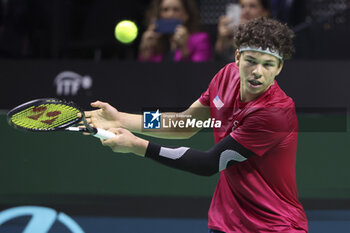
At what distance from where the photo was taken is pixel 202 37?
3.92 m

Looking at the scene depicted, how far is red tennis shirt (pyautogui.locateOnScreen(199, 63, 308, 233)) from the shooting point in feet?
7.39

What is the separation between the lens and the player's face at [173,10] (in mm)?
4059

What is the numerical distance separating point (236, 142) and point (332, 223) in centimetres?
128

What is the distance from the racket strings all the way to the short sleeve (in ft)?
2.25

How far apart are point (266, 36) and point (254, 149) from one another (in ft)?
1.46

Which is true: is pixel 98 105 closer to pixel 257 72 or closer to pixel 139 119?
pixel 139 119

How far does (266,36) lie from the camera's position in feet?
7.54

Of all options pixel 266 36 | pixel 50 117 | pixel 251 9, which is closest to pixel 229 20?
pixel 251 9

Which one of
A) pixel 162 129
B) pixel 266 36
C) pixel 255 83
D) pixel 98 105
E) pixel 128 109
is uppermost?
pixel 266 36

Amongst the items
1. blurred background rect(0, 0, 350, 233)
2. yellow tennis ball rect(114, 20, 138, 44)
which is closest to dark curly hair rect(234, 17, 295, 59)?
blurred background rect(0, 0, 350, 233)

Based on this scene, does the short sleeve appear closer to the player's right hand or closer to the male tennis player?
the male tennis player

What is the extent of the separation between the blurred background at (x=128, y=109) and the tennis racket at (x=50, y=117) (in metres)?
0.90

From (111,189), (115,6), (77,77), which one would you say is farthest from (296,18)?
(111,189)

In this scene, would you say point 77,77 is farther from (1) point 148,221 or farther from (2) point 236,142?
(2) point 236,142
